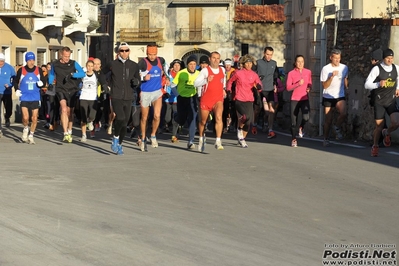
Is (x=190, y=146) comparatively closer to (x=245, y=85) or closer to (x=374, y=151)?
(x=245, y=85)

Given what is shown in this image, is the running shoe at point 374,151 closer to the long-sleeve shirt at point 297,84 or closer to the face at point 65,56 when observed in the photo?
the long-sleeve shirt at point 297,84

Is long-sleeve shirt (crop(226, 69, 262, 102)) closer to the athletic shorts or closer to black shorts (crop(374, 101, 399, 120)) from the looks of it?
the athletic shorts

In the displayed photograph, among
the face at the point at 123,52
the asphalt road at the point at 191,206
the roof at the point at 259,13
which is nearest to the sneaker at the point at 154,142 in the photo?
the asphalt road at the point at 191,206

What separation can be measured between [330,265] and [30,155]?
393 inches

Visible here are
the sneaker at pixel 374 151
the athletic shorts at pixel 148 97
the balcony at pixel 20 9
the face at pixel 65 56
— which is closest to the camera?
the sneaker at pixel 374 151

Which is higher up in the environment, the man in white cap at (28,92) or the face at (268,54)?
the face at (268,54)

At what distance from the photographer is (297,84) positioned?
66.1ft

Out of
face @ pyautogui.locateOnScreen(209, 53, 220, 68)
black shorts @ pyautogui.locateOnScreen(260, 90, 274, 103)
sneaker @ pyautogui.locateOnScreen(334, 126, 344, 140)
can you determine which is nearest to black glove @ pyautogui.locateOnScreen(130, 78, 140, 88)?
face @ pyautogui.locateOnScreen(209, 53, 220, 68)

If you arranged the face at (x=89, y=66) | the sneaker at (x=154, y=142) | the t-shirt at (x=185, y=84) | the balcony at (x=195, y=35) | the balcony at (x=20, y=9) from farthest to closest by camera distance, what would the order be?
the balcony at (x=195, y=35) → the balcony at (x=20, y=9) → the face at (x=89, y=66) → the t-shirt at (x=185, y=84) → the sneaker at (x=154, y=142)

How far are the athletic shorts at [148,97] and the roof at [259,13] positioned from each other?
57137mm

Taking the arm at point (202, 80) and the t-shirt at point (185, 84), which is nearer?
the arm at point (202, 80)

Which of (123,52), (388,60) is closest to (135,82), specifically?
(123,52)

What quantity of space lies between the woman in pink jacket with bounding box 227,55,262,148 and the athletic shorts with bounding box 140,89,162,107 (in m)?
1.71

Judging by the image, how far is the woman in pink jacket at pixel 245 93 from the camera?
63.1 ft
